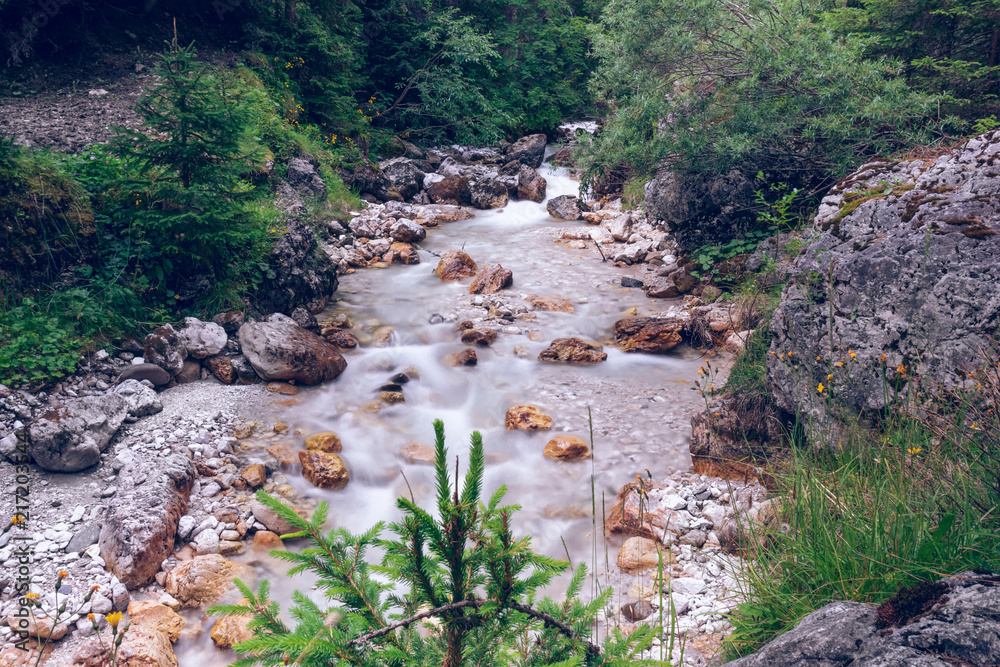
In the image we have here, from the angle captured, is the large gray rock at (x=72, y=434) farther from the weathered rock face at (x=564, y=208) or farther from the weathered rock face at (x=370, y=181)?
the weathered rock face at (x=564, y=208)

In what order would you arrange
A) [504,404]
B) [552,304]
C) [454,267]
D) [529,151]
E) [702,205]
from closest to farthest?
[504,404] → [552,304] → [702,205] → [454,267] → [529,151]

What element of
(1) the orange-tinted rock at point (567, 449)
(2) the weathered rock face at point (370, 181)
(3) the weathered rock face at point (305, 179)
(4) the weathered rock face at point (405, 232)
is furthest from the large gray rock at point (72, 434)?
(2) the weathered rock face at point (370, 181)

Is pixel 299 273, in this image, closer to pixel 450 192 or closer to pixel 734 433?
pixel 734 433

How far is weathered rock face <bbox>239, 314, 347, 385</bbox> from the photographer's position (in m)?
6.31

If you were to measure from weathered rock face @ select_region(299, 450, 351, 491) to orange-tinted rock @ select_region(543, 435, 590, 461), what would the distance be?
79.0 inches

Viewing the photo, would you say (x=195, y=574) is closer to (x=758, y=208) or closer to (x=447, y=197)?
(x=758, y=208)

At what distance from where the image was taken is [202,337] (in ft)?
20.5

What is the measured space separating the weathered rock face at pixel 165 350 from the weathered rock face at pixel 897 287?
593cm

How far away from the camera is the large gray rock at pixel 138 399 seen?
5258 millimetres

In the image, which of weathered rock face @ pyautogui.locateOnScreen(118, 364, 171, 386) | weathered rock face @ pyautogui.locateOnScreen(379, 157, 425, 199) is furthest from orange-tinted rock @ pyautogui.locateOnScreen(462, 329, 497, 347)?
weathered rock face @ pyautogui.locateOnScreen(379, 157, 425, 199)

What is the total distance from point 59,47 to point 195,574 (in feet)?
36.6

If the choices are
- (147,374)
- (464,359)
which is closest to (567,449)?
(464,359)

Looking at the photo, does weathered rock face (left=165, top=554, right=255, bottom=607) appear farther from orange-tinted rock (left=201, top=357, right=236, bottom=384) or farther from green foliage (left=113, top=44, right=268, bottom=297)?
green foliage (left=113, top=44, right=268, bottom=297)

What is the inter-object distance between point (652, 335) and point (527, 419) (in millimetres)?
2476
